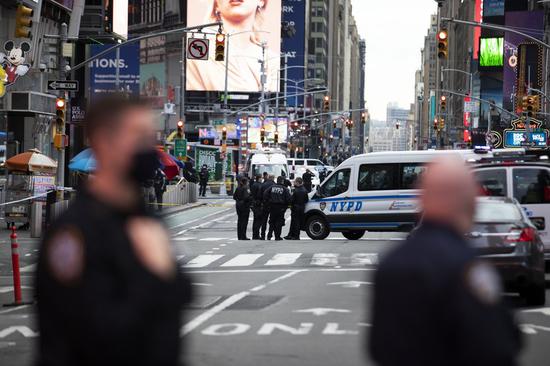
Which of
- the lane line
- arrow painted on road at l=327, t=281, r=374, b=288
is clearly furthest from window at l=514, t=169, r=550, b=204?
the lane line

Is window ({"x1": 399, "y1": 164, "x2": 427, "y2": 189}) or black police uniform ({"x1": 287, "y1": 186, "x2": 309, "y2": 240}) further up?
window ({"x1": 399, "y1": 164, "x2": 427, "y2": 189})

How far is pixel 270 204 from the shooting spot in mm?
32688

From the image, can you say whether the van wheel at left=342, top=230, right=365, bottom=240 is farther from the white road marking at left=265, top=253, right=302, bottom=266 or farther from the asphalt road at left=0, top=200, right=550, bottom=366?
the white road marking at left=265, top=253, right=302, bottom=266

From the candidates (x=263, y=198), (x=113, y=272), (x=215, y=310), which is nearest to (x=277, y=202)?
(x=263, y=198)

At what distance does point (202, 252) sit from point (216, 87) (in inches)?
4258

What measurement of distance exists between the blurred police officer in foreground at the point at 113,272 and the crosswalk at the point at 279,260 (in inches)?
738

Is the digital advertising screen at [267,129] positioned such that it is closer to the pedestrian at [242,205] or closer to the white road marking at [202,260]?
the pedestrian at [242,205]

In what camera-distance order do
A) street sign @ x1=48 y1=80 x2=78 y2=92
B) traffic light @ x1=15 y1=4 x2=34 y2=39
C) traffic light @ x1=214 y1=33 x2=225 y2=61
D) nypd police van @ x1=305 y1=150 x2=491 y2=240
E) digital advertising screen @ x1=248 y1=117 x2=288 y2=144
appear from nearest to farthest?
traffic light @ x1=15 y1=4 x2=34 y2=39, nypd police van @ x1=305 y1=150 x2=491 y2=240, street sign @ x1=48 y1=80 x2=78 y2=92, traffic light @ x1=214 y1=33 x2=225 y2=61, digital advertising screen @ x1=248 y1=117 x2=288 y2=144

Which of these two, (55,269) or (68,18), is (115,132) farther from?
(68,18)

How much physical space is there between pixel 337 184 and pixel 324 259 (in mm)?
7804

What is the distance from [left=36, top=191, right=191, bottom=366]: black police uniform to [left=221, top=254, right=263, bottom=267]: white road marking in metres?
19.5

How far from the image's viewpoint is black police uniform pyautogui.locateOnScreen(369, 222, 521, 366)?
4.38 meters

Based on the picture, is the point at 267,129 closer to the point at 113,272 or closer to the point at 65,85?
the point at 65,85

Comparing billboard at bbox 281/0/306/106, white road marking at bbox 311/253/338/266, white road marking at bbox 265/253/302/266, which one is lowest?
white road marking at bbox 265/253/302/266
